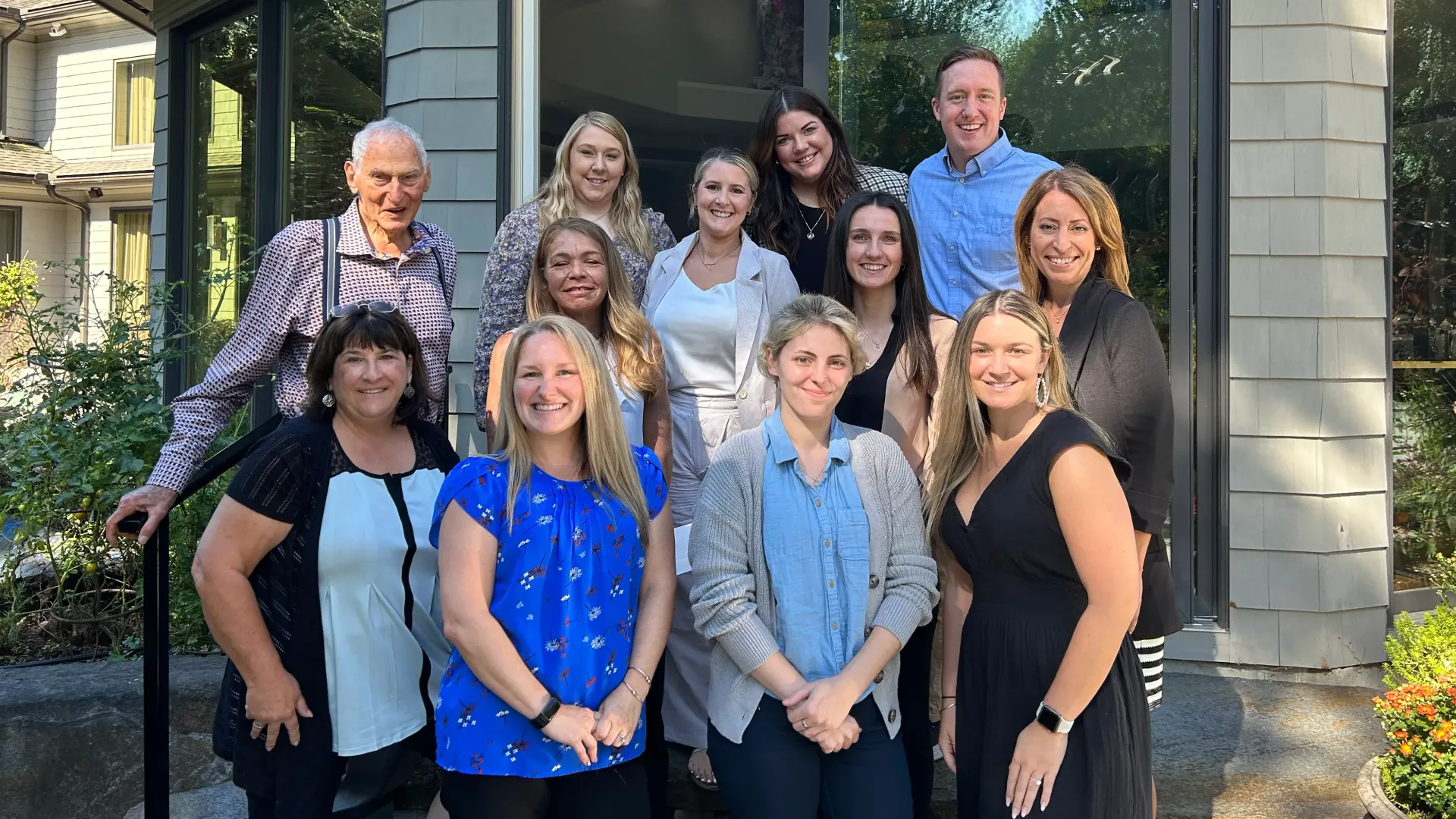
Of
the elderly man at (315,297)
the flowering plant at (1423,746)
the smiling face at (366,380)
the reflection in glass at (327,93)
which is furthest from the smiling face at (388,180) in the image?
the flowering plant at (1423,746)

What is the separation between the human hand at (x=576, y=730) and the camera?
2.25 metres

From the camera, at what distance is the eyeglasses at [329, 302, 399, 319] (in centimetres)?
259

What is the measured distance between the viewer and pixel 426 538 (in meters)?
2.53

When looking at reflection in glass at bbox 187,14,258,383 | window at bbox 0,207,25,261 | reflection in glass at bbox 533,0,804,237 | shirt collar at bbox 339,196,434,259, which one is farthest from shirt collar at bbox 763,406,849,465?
window at bbox 0,207,25,261

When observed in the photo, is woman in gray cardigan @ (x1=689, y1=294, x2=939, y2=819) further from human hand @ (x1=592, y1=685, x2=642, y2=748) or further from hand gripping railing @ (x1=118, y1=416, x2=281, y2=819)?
hand gripping railing @ (x1=118, y1=416, x2=281, y2=819)

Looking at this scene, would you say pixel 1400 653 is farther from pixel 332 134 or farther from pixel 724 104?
pixel 332 134

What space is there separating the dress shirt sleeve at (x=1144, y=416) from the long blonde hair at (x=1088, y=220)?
0.14 meters

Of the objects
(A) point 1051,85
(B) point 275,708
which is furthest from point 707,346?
(A) point 1051,85

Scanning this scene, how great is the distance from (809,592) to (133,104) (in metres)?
20.9

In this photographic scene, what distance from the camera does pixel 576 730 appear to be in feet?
7.39

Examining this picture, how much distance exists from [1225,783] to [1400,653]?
0.62 m

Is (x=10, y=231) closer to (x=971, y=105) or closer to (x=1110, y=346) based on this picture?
(x=971, y=105)

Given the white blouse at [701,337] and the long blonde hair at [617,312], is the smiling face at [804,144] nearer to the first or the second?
the white blouse at [701,337]

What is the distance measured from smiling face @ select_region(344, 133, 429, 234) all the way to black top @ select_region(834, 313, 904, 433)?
1280 mm
